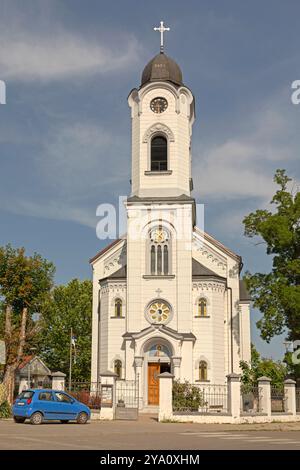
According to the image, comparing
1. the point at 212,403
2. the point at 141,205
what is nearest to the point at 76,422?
the point at 212,403

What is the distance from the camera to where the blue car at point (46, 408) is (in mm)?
23203

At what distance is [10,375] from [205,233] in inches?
582

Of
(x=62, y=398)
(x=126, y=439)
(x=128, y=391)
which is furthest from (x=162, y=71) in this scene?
(x=126, y=439)

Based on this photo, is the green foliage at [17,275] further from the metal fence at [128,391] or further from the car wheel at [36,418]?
the car wheel at [36,418]

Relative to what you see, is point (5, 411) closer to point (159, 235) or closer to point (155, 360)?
point (155, 360)

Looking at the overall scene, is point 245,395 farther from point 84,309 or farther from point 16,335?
point 84,309

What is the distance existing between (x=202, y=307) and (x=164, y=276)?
2871 mm

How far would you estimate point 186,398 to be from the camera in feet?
95.4

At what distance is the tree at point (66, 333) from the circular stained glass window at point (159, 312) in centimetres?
2030

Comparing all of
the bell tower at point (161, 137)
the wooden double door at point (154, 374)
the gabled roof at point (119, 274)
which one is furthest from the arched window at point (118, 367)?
the bell tower at point (161, 137)

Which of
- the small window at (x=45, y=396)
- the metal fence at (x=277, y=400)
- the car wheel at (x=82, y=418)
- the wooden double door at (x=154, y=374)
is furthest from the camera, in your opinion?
the wooden double door at (x=154, y=374)

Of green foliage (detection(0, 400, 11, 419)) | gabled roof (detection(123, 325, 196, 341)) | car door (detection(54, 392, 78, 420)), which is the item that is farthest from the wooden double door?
car door (detection(54, 392, 78, 420))

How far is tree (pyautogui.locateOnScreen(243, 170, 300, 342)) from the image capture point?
109ft
